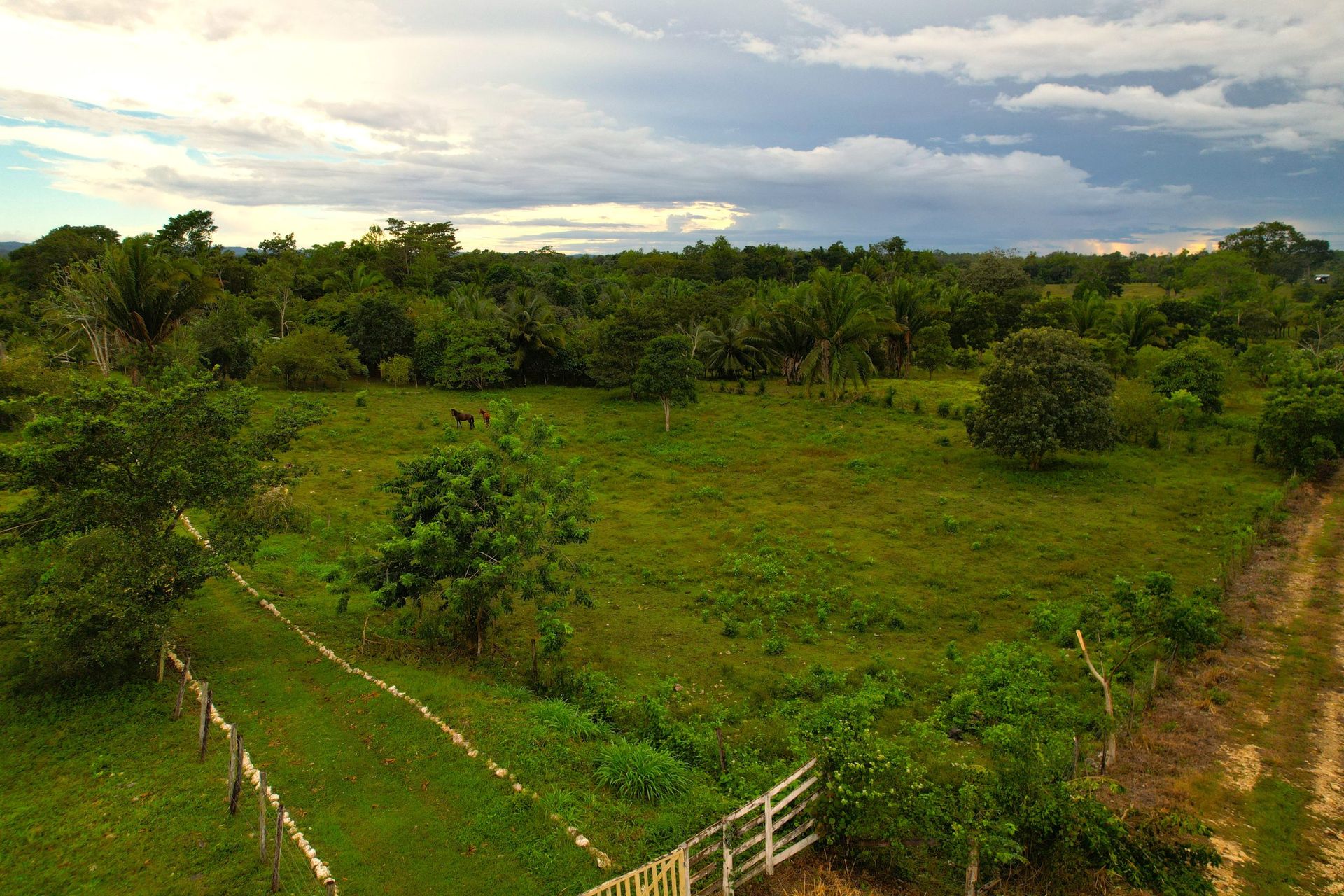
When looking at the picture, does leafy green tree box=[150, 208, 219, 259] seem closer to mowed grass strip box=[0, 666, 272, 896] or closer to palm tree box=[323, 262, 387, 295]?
palm tree box=[323, 262, 387, 295]

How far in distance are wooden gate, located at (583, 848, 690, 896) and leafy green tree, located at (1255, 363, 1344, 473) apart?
28.8 meters

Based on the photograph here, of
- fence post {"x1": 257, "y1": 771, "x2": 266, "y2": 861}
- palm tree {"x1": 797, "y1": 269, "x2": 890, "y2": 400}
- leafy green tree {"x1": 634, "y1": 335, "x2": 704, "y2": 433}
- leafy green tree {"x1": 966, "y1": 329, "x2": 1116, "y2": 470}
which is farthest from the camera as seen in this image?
palm tree {"x1": 797, "y1": 269, "x2": 890, "y2": 400}

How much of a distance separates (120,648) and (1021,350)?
27064 millimetres

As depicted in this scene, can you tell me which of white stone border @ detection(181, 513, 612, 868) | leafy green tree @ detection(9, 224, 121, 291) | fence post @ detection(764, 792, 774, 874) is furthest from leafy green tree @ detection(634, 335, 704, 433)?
leafy green tree @ detection(9, 224, 121, 291)

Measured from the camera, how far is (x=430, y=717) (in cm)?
1074

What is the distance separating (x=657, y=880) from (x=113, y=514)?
10.1m

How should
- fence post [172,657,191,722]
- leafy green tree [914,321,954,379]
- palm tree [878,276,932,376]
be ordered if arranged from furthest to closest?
leafy green tree [914,321,954,379] < palm tree [878,276,932,376] < fence post [172,657,191,722]

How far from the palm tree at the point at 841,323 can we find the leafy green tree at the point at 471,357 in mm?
17335

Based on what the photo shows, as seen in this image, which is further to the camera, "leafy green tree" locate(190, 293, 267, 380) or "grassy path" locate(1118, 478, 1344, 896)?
"leafy green tree" locate(190, 293, 267, 380)

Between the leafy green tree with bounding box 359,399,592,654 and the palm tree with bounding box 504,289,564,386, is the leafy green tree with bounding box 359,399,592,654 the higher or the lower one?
the lower one

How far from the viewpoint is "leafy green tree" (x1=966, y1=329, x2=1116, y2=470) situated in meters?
24.9

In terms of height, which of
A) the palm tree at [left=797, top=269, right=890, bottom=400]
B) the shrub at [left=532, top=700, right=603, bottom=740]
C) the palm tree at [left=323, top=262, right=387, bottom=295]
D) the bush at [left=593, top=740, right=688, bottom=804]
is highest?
the palm tree at [left=323, top=262, right=387, bottom=295]

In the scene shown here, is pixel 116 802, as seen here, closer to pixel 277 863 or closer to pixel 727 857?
pixel 277 863

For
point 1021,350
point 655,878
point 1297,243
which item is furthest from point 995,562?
point 1297,243
